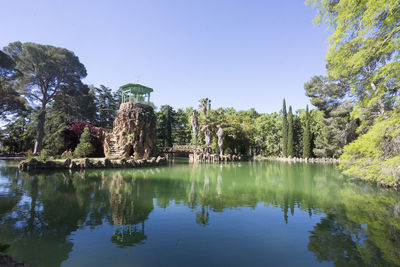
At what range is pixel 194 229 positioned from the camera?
4.71 meters

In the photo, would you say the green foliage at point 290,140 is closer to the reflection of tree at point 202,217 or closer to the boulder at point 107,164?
the boulder at point 107,164

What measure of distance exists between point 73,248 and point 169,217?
227 cm

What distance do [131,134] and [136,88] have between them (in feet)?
15.9

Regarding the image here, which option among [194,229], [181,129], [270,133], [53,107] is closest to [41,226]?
[194,229]

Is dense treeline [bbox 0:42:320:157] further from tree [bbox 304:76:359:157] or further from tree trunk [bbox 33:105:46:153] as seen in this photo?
tree [bbox 304:76:359:157]

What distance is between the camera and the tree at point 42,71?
23469 mm

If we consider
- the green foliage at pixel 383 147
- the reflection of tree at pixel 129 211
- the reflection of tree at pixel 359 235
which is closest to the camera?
the reflection of tree at pixel 359 235

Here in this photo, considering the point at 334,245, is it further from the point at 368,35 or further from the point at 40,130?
the point at 40,130

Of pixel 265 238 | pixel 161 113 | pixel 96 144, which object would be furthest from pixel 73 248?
pixel 161 113

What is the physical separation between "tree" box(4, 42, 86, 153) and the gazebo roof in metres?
9.13

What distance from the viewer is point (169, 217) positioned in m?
5.50

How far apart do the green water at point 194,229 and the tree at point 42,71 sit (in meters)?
20.7

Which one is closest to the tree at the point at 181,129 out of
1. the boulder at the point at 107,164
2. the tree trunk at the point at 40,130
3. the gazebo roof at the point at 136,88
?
the gazebo roof at the point at 136,88

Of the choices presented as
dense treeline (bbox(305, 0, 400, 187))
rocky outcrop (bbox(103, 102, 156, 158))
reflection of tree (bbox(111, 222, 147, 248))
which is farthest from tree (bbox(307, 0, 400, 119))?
rocky outcrop (bbox(103, 102, 156, 158))
